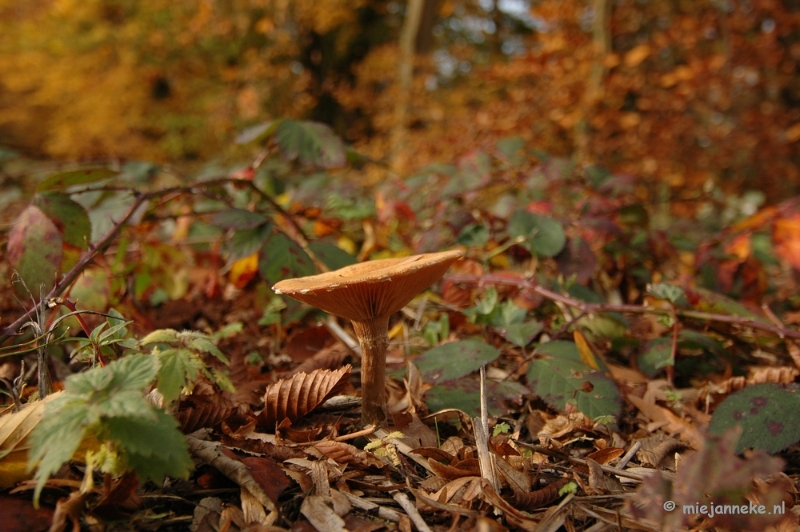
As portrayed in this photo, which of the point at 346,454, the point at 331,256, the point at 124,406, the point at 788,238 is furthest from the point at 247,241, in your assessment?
the point at 788,238

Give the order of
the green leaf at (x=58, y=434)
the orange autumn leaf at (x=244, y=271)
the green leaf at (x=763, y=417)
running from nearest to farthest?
the green leaf at (x=58, y=434), the green leaf at (x=763, y=417), the orange autumn leaf at (x=244, y=271)

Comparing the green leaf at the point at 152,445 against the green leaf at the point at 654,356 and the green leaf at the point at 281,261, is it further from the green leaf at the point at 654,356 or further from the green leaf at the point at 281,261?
the green leaf at the point at 654,356

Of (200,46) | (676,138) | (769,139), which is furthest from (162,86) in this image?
(769,139)

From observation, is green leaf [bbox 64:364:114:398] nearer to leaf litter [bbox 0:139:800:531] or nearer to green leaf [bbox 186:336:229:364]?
leaf litter [bbox 0:139:800:531]

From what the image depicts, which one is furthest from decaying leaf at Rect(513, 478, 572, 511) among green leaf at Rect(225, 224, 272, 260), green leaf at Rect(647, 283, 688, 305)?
green leaf at Rect(225, 224, 272, 260)

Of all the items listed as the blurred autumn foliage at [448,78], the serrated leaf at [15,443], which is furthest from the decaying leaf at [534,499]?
the blurred autumn foliage at [448,78]

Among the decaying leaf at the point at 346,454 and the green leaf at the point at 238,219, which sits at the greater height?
the green leaf at the point at 238,219

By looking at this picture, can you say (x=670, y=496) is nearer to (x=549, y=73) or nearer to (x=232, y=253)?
(x=232, y=253)
